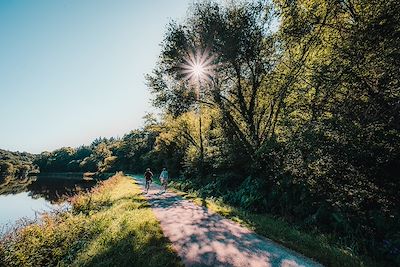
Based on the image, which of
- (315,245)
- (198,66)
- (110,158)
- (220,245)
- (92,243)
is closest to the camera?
(220,245)

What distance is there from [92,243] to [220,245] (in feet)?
16.4

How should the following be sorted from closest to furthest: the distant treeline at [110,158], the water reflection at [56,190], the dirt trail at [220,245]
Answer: the dirt trail at [220,245], the water reflection at [56,190], the distant treeline at [110,158]

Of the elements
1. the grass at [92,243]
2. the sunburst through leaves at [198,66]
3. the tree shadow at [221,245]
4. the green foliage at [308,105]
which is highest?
the sunburst through leaves at [198,66]

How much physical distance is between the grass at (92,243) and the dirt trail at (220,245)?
46cm

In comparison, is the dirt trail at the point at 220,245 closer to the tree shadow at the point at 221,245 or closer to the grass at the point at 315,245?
the tree shadow at the point at 221,245

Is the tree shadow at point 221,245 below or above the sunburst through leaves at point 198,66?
below

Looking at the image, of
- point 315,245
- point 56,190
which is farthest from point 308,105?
point 56,190

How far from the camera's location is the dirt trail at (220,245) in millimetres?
7344

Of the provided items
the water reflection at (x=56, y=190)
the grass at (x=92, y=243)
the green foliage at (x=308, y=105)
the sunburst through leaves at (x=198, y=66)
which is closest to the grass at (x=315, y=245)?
the green foliage at (x=308, y=105)

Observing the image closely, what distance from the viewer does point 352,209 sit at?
1013 centimetres

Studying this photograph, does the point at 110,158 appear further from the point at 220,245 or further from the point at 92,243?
the point at 220,245

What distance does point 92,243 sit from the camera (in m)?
10.6

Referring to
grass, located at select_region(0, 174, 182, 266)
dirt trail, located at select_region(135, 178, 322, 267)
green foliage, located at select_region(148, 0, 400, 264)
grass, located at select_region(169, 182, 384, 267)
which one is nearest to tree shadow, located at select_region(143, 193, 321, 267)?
dirt trail, located at select_region(135, 178, 322, 267)

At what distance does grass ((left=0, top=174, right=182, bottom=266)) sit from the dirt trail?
1.50ft
